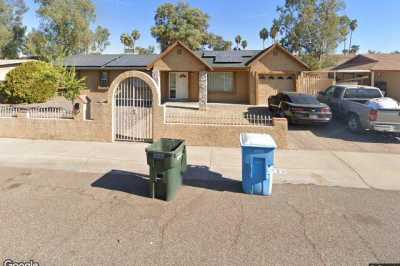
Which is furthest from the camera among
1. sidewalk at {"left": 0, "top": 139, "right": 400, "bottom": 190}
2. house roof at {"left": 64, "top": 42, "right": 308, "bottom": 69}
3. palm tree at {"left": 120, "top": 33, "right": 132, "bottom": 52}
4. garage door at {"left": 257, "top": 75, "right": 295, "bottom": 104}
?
palm tree at {"left": 120, "top": 33, "right": 132, "bottom": 52}

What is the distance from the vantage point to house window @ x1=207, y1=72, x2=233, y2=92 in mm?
21469

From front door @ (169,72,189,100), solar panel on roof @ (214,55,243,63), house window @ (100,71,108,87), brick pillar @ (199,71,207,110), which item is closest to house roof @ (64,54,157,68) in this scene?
house window @ (100,71,108,87)

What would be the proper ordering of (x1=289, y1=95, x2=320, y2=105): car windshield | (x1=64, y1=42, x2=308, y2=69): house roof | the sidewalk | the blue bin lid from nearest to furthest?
1. the blue bin lid
2. the sidewalk
3. (x1=289, y1=95, x2=320, y2=105): car windshield
4. (x1=64, y1=42, x2=308, y2=69): house roof

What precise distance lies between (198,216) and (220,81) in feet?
59.3

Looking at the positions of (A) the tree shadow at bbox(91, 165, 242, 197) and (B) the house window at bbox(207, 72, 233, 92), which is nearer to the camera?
(A) the tree shadow at bbox(91, 165, 242, 197)

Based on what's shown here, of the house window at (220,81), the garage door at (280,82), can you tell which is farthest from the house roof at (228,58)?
the garage door at (280,82)

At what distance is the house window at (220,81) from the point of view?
845 inches

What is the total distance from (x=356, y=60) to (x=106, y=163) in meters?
29.3

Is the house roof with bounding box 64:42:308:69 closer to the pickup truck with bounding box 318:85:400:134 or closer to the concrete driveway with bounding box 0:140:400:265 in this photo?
the pickup truck with bounding box 318:85:400:134

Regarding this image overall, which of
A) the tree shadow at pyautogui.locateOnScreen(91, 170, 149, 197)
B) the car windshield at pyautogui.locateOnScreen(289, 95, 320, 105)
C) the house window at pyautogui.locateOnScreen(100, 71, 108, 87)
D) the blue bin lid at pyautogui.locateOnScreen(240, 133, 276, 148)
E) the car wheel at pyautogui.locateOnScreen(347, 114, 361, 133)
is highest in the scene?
the house window at pyautogui.locateOnScreen(100, 71, 108, 87)

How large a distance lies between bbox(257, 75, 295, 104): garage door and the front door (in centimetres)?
593

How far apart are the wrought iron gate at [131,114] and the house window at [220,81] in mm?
12142

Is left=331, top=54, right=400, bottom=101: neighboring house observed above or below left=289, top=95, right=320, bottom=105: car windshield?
above

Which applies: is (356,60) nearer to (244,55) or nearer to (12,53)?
(244,55)
